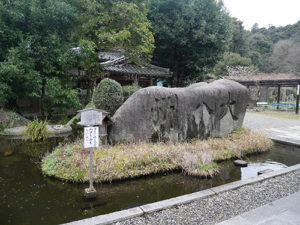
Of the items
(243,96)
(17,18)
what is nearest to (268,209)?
(243,96)

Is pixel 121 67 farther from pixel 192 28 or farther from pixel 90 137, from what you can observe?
pixel 90 137

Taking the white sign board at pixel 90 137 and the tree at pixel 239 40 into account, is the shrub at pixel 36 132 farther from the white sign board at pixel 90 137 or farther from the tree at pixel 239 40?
the tree at pixel 239 40

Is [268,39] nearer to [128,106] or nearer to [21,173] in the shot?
[128,106]

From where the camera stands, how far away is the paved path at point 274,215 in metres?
3.23

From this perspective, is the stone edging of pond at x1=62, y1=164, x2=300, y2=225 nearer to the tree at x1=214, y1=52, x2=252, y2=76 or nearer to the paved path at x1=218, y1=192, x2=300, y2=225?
the paved path at x1=218, y1=192, x2=300, y2=225

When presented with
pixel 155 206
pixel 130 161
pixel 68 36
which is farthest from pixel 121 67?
pixel 155 206

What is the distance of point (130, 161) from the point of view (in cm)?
543

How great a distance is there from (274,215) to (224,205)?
2.57 ft

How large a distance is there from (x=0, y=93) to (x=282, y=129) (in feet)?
47.0

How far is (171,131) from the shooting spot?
282 inches

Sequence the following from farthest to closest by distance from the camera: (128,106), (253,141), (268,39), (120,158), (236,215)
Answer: (268,39) → (253,141) → (128,106) → (120,158) → (236,215)

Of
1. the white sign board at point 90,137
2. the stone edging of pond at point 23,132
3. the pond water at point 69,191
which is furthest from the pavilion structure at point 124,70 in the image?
the white sign board at point 90,137

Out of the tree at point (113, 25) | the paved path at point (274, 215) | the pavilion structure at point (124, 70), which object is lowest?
the paved path at point (274, 215)

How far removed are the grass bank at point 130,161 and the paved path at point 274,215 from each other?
1.87 m
